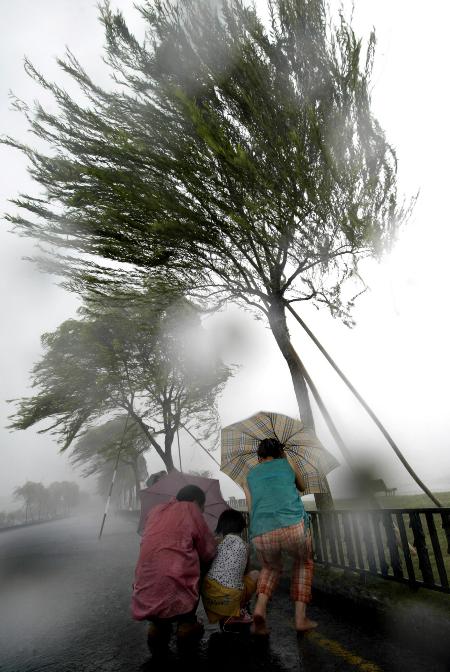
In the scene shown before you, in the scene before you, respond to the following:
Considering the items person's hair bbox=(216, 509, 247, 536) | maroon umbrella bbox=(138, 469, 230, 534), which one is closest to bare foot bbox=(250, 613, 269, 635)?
person's hair bbox=(216, 509, 247, 536)

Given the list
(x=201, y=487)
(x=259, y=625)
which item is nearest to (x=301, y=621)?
(x=259, y=625)

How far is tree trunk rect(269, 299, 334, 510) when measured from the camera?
25.4ft

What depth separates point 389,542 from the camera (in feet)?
12.8

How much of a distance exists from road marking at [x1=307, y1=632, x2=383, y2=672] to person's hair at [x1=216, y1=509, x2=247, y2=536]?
1068 millimetres

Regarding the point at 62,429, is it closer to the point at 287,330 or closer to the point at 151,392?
the point at 151,392

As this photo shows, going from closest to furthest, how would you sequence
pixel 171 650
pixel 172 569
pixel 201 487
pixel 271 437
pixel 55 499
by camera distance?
pixel 172 569 → pixel 171 650 → pixel 271 437 → pixel 201 487 → pixel 55 499

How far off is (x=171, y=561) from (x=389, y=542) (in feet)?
7.37

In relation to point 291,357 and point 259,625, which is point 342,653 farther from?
point 291,357

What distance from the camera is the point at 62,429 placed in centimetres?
1858

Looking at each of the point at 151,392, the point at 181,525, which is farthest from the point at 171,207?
the point at 151,392

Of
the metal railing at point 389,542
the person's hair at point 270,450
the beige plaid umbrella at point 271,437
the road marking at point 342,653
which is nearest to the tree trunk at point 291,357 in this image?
the metal railing at point 389,542

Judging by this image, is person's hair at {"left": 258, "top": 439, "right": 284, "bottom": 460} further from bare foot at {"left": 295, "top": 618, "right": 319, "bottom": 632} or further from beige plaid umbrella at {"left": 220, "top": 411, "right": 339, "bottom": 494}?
bare foot at {"left": 295, "top": 618, "right": 319, "bottom": 632}

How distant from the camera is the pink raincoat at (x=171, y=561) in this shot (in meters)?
3.12

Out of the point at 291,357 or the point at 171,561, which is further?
the point at 291,357
